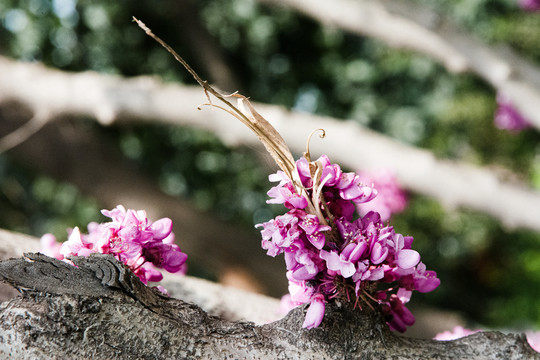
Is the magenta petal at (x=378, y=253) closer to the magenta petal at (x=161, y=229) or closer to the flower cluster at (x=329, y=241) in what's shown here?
the flower cluster at (x=329, y=241)

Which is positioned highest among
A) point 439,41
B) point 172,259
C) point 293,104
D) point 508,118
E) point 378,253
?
point 293,104

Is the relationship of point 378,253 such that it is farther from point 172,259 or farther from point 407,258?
point 172,259

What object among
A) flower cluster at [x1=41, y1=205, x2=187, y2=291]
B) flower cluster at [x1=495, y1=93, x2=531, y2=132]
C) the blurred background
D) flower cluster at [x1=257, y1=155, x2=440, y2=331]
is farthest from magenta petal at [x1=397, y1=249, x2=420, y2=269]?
the blurred background

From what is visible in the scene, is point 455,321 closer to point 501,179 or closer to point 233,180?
point 501,179

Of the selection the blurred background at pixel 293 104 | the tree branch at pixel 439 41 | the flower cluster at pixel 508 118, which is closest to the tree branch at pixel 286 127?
the tree branch at pixel 439 41

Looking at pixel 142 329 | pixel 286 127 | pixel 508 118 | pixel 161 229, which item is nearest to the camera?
pixel 142 329

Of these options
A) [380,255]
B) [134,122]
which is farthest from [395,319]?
[134,122]

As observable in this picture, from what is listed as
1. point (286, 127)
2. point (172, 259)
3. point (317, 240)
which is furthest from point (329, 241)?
point (286, 127)
